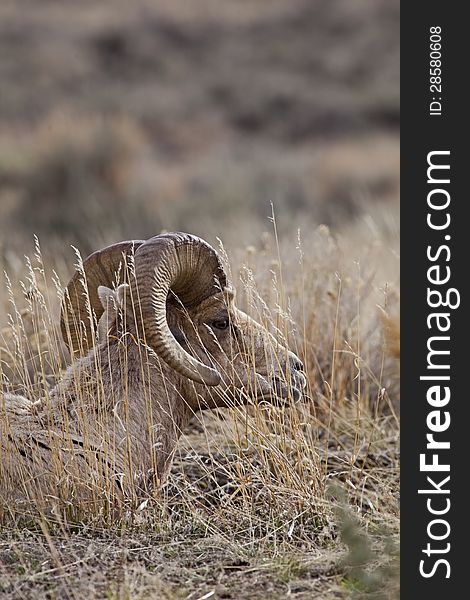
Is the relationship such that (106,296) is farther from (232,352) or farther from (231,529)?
(231,529)

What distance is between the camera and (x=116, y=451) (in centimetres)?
656

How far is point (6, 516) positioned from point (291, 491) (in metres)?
1.70

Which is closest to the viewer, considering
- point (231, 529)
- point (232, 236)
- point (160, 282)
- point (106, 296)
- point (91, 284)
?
point (160, 282)

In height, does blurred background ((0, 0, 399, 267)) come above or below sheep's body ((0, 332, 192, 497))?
above

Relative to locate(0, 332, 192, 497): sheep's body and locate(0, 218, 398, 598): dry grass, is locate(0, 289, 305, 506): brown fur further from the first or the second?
locate(0, 218, 398, 598): dry grass

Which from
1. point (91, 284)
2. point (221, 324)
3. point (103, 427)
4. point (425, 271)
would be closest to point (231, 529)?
point (103, 427)

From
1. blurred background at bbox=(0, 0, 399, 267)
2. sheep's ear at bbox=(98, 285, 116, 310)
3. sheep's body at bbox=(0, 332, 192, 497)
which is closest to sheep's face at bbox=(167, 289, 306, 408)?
sheep's body at bbox=(0, 332, 192, 497)

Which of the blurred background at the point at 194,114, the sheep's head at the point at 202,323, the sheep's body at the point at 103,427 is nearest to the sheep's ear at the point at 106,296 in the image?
the sheep's head at the point at 202,323

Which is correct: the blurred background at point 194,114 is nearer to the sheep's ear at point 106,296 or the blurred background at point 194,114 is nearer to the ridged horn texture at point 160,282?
the ridged horn texture at point 160,282

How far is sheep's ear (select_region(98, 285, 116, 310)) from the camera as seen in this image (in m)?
6.59

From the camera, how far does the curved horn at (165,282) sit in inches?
247

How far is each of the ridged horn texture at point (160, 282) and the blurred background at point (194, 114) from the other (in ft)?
26.3

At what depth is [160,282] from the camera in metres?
6.32

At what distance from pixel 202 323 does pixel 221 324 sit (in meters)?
0.12
